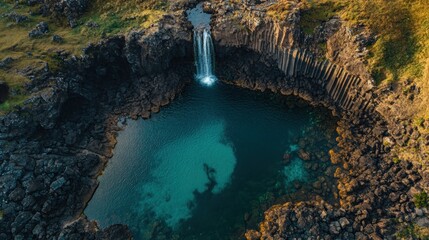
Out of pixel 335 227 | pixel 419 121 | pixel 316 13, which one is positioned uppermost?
pixel 316 13

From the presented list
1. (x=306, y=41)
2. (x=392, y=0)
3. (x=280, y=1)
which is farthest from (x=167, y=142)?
(x=392, y=0)

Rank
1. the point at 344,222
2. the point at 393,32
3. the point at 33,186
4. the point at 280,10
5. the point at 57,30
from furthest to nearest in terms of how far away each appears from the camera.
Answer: the point at 57,30 → the point at 280,10 → the point at 393,32 → the point at 33,186 → the point at 344,222

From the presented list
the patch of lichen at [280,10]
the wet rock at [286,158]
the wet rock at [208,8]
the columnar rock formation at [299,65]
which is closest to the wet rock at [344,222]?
the wet rock at [286,158]

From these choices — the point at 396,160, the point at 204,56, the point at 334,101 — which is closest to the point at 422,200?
the point at 396,160

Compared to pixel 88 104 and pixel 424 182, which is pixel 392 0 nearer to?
pixel 424 182

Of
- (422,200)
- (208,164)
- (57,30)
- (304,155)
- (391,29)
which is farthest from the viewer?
(57,30)

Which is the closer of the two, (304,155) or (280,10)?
(304,155)

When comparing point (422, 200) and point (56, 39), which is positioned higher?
point (56, 39)

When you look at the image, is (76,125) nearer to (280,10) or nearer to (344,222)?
(280,10)
